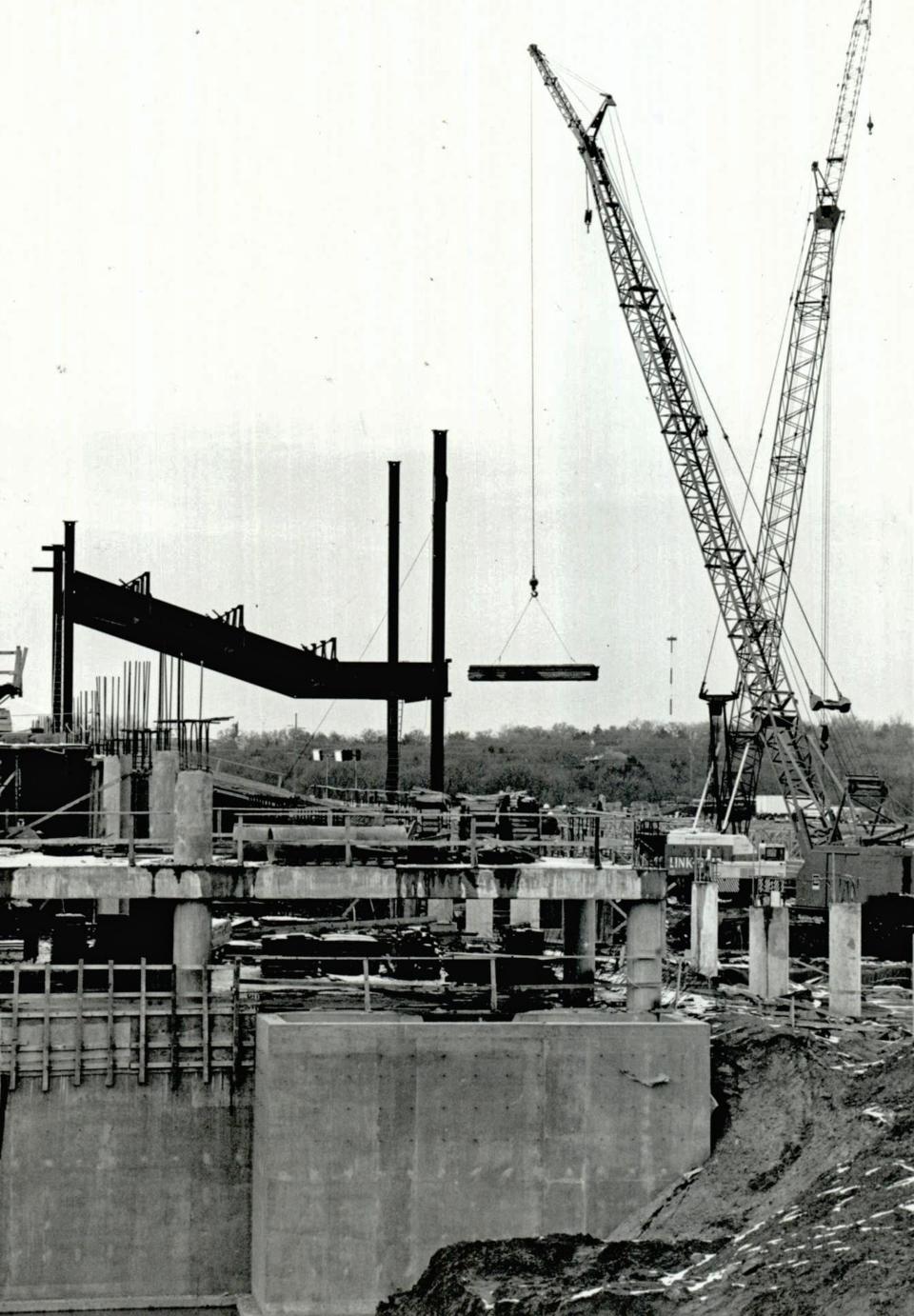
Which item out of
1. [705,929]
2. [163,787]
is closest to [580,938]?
[705,929]

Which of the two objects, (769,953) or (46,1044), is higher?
(769,953)

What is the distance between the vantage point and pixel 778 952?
42.3 meters

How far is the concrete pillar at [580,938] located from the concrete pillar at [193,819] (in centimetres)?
1034

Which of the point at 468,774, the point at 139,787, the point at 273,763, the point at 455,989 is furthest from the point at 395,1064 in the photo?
the point at 468,774

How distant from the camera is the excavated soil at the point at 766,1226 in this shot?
25.2 meters

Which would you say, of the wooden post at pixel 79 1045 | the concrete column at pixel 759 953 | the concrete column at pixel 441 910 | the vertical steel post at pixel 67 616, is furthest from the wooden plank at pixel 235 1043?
the vertical steel post at pixel 67 616

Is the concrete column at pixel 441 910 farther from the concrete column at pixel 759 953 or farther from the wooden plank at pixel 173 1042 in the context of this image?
the wooden plank at pixel 173 1042

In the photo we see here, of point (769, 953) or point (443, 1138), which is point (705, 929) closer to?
point (769, 953)

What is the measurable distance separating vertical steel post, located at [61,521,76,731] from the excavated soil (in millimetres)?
35496

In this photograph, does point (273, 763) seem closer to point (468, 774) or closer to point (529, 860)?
point (468, 774)

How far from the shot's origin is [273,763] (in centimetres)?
13962

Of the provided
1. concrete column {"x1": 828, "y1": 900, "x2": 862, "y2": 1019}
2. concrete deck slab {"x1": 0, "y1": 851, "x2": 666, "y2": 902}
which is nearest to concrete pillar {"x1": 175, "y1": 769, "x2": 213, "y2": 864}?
concrete deck slab {"x1": 0, "y1": 851, "x2": 666, "y2": 902}

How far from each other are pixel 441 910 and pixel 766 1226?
77.2 ft

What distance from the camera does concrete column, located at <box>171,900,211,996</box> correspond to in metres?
33.2
